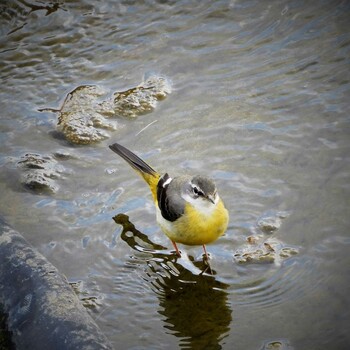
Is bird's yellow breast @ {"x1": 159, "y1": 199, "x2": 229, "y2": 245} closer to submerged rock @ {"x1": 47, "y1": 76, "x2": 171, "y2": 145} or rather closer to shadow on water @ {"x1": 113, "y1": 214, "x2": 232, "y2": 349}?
shadow on water @ {"x1": 113, "y1": 214, "x2": 232, "y2": 349}

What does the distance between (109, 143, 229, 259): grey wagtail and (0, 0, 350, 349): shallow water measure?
30cm

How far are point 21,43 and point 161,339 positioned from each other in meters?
5.47

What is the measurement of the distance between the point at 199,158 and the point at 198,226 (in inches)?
53.5

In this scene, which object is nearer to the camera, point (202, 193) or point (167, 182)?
point (202, 193)

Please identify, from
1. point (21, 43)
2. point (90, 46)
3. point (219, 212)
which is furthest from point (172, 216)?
point (21, 43)

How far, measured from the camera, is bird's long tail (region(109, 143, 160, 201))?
583 cm

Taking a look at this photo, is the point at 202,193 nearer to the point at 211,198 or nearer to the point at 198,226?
the point at 211,198

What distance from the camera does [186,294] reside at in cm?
495

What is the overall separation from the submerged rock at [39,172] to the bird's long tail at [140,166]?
2.28 ft

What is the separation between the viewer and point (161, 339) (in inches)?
175

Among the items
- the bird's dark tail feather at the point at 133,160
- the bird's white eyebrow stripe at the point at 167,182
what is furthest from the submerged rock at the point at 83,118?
the bird's white eyebrow stripe at the point at 167,182

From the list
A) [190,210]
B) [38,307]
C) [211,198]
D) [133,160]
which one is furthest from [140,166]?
[38,307]

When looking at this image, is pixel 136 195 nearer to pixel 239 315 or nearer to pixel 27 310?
pixel 239 315

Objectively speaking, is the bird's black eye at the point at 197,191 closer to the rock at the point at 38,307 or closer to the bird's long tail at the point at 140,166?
the bird's long tail at the point at 140,166
